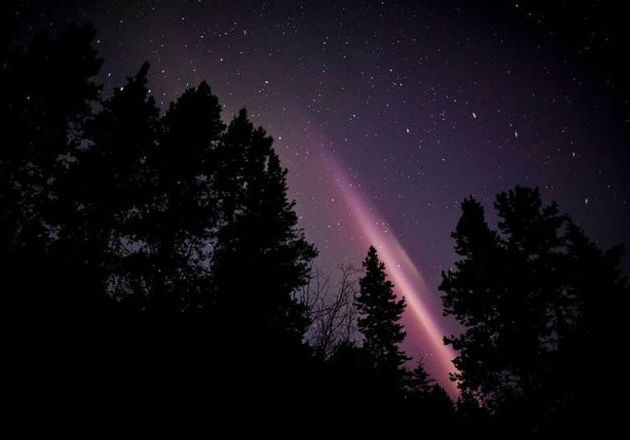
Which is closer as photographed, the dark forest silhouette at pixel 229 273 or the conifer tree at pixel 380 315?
the dark forest silhouette at pixel 229 273

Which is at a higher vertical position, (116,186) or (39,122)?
(39,122)

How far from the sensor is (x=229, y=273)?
10.5 m

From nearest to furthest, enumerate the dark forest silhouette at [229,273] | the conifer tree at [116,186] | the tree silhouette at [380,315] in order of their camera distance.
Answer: the dark forest silhouette at [229,273], the conifer tree at [116,186], the tree silhouette at [380,315]

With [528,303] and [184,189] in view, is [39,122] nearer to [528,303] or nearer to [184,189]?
[184,189]

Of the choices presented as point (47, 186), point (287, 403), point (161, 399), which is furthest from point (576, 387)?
point (47, 186)

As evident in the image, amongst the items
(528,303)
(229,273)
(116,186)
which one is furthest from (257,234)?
(528,303)

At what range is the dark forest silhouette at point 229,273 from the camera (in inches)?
217

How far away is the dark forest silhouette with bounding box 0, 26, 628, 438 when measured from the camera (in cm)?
550

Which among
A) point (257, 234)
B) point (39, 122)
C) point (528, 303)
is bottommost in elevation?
point (528, 303)

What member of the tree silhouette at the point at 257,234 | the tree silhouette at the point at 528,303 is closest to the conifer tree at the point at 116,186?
the tree silhouette at the point at 257,234

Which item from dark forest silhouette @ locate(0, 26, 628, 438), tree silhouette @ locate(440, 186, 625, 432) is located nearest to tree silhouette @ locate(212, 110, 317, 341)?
dark forest silhouette @ locate(0, 26, 628, 438)

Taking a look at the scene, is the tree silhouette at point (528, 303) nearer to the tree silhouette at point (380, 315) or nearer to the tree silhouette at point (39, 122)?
the tree silhouette at point (380, 315)

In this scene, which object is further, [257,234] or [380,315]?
[380,315]

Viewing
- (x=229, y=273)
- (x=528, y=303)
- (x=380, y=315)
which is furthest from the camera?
(x=380, y=315)
